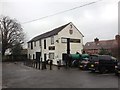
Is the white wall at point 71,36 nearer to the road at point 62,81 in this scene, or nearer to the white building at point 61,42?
the white building at point 61,42

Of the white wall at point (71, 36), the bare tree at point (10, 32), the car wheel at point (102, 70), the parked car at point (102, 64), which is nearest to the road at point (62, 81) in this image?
the car wheel at point (102, 70)

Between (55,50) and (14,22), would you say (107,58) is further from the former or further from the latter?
(14,22)

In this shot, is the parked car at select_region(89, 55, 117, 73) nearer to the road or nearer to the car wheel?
the car wheel

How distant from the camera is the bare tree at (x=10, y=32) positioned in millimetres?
56812

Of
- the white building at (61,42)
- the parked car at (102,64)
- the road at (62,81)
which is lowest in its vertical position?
the road at (62,81)

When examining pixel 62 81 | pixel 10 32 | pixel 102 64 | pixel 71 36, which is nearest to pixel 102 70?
pixel 102 64

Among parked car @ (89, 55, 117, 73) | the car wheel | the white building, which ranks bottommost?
the car wheel

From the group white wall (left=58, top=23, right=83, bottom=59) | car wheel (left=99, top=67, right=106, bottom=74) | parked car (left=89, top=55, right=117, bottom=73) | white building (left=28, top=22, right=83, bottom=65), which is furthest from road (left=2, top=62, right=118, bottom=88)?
white wall (left=58, top=23, right=83, bottom=59)

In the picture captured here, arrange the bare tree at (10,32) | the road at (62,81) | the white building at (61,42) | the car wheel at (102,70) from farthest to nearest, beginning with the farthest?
the bare tree at (10,32), the white building at (61,42), the car wheel at (102,70), the road at (62,81)

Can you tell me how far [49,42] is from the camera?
1550 inches

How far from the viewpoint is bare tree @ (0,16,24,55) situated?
186 feet

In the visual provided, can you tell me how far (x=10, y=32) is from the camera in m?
57.8

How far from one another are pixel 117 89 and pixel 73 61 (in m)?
19.7

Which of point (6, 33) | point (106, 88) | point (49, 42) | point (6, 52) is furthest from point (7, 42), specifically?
point (106, 88)
